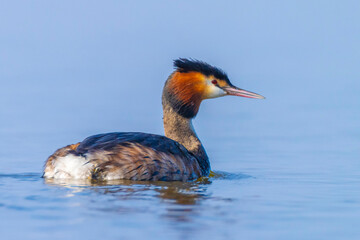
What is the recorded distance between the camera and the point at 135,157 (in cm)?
845

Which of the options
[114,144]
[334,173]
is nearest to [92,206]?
[114,144]

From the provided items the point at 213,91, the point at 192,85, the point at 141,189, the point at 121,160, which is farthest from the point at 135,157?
the point at 213,91

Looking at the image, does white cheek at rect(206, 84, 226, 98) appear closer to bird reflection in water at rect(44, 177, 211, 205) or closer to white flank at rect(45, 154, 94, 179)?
bird reflection in water at rect(44, 177, 211, 205)

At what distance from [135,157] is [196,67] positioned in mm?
1962

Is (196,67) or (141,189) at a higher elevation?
(196,67)

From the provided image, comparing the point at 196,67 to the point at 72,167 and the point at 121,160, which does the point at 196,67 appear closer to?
the point at 121,160

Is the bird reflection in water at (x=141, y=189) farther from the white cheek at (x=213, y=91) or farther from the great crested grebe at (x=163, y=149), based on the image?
the white cheek at (x=213, y=91)

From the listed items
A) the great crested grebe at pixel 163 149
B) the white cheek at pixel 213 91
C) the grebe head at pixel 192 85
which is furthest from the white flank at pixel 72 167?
the white cheek at pixel 213 91

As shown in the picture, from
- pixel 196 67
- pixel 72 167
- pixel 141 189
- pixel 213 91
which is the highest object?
pixel 196 67

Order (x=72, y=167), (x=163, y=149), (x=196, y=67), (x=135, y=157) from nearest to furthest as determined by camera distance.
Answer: (x=72, y=167) → (x=135, y=157) → (x=163, y=149) → (x=196, y=67)

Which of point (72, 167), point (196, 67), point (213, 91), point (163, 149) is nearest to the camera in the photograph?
point (72, 167)

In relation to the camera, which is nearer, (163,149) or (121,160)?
(121,160)

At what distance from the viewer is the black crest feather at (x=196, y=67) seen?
32.6 feet

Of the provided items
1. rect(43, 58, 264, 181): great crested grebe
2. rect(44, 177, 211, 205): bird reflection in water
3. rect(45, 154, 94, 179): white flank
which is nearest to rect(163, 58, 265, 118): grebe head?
rect(43, 58, 264, 181): great crested grebe
